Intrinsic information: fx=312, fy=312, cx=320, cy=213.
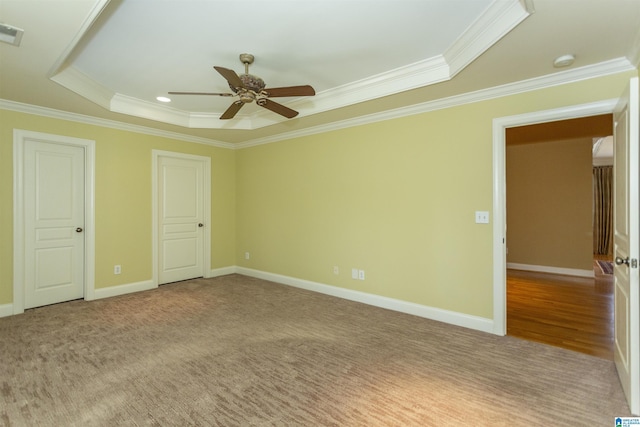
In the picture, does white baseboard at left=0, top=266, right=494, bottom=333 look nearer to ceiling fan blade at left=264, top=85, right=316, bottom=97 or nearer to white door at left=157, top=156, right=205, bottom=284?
white door at left=157, top=156, right=205, bottom=284

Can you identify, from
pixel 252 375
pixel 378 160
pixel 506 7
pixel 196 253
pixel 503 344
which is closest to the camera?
pixel 506 7

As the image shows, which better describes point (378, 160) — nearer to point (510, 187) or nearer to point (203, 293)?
point (203, 293)

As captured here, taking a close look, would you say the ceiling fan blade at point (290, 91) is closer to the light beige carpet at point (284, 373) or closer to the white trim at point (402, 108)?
the white trim at point (402, 108)

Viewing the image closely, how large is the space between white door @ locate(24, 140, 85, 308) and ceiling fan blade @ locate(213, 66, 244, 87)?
3.15 metres

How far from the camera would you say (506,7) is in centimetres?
201

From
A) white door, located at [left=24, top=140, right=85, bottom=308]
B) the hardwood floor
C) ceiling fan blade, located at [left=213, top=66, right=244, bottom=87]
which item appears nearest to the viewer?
ceiling fan blade, located at [left=213, top=66, right=244, bottom=87]

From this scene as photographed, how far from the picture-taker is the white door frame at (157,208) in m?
4.91

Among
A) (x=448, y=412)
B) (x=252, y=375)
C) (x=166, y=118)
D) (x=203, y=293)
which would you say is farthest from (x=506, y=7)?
(x=203, y=293)

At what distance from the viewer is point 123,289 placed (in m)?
4.58

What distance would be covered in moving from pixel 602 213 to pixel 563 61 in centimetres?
820

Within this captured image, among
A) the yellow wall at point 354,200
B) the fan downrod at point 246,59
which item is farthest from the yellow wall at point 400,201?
the fan downrod at point 246,59

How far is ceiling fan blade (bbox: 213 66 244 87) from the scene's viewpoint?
7.31 feet

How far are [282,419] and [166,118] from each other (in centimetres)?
410

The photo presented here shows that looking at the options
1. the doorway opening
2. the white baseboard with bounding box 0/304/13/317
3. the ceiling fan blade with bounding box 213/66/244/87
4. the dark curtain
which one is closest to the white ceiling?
the ceiling fan blade with bounding box 213/66/244/87
